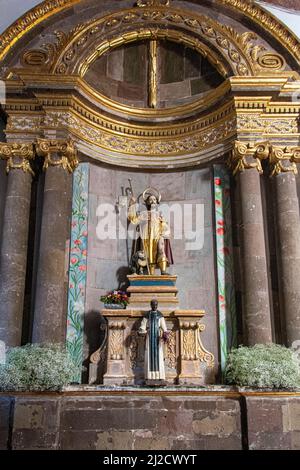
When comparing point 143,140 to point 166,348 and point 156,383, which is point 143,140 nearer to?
point 166,348

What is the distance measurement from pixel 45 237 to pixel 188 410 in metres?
3.77

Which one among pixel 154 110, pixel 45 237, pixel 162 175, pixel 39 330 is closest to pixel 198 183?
pixel 162 175

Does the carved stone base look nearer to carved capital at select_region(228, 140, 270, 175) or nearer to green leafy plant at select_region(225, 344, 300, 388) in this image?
green leafy plant at select_region(225, 344, 300, 388)

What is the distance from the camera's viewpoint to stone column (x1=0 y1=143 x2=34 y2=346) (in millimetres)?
8594

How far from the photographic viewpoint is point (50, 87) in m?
9.53

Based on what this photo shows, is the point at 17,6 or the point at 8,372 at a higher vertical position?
the point at 17,6

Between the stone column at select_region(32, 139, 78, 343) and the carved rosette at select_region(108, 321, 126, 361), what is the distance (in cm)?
83

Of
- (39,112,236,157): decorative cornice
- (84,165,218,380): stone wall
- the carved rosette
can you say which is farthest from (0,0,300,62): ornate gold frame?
the carved rosette

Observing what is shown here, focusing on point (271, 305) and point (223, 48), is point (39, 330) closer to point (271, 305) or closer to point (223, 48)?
point (271, 305)
